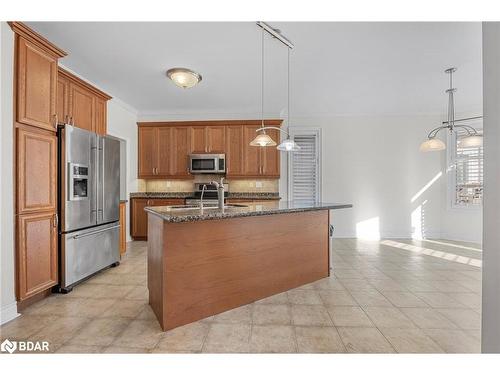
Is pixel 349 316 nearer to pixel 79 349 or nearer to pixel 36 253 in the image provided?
pixel 79 349

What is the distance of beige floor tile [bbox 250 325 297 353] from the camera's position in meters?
1.76

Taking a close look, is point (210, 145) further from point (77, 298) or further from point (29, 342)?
point (29, 342)

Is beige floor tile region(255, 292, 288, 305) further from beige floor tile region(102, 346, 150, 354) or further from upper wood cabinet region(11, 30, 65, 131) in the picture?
upper wood cabinet region(11, 30, 65, 131)

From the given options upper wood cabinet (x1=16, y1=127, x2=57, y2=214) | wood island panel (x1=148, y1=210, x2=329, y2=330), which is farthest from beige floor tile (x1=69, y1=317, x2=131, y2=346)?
upper wood cabinet (x1=16, y1=127, x2=57, y2=214)

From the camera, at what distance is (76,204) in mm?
2828

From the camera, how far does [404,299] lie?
101 inches

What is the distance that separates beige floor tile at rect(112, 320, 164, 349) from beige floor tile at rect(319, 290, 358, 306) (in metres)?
1.52

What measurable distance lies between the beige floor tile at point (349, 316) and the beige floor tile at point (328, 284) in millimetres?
448

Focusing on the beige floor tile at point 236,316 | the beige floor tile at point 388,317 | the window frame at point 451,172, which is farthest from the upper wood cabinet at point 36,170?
the window frame at point 451,172

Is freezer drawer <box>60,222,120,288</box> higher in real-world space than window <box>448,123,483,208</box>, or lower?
lower

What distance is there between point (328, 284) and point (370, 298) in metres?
0.48

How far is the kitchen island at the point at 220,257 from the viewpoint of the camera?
1.97 m

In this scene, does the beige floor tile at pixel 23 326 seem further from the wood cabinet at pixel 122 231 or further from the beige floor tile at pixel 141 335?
the wood cabinet at pixel 122 231
